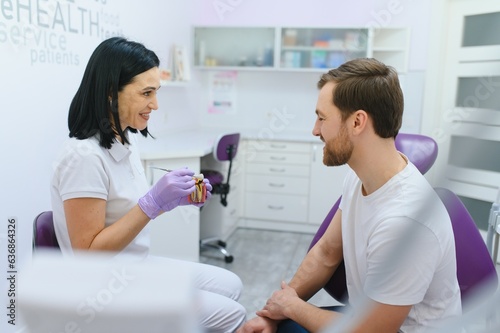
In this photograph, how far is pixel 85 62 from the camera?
2477mm

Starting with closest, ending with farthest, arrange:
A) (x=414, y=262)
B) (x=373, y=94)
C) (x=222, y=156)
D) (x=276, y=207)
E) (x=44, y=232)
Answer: (x=414, y=262)
(x=373, y=94)
(x=44, y=232)
(x=222, y=156)
(x=276, y=207)

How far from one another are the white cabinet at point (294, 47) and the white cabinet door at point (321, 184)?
0.85 metres

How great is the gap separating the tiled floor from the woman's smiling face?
55.7 inches

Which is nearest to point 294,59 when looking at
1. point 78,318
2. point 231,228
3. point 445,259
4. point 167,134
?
point 167,134

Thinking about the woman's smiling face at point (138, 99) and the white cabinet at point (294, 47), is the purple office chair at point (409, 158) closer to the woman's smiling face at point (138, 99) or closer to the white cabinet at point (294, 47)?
the woman's smiling face at point (138, 99)

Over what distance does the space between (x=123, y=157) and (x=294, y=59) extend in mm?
2839

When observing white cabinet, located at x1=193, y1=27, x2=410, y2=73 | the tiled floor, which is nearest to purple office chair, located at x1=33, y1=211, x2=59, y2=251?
the tiled floor

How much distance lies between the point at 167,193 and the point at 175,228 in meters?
1.44

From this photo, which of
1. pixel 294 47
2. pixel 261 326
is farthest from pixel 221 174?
pixel 261 326

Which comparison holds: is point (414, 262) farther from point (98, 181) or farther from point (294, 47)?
point (294, 47)

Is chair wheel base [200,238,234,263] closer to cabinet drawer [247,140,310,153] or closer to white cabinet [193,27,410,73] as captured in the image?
cabinet drawer [247,140,310,153]

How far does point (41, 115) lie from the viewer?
214cm

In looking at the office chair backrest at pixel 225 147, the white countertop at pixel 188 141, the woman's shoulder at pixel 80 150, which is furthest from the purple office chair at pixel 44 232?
the office chair backrest at pixel 225 147

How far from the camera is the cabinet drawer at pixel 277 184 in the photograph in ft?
12.3
